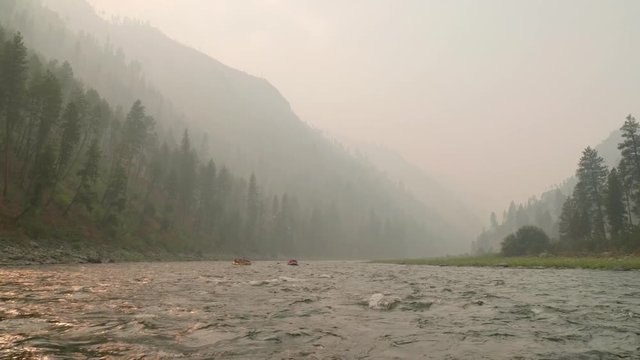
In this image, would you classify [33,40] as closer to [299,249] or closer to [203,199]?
[203,199]

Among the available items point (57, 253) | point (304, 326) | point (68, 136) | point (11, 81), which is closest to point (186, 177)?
point (68, 136)

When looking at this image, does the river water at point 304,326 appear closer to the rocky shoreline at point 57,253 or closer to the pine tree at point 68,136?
the rocky shoreline at point 57,253

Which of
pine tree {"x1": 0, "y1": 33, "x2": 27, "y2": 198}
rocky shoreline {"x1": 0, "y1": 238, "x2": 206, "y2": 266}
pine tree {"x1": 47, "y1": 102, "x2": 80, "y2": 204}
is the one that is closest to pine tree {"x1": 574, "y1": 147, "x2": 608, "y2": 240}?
rocky shoreline {"x1": 0, "y1": 238, "x2": 206, "y2": 266}

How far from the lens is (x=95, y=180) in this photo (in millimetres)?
85562

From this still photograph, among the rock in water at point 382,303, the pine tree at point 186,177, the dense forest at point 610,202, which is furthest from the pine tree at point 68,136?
the dense forest at point 610,202

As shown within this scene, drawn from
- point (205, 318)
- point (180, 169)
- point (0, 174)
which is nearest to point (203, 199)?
point (180, 169)

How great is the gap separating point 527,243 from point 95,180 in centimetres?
9514

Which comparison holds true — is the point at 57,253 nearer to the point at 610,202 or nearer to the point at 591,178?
the point at 610,202

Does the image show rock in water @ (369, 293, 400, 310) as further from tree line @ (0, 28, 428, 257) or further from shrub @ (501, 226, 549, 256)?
shrub @ (501, 226, 549, 256)

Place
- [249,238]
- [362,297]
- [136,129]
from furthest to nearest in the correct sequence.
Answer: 1. [249,238]
2. [136,129]
3. [362,297]

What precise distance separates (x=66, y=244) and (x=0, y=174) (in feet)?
56.5

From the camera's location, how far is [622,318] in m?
15.4

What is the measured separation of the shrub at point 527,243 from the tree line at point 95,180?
8010 cm

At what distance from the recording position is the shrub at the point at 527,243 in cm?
9359
